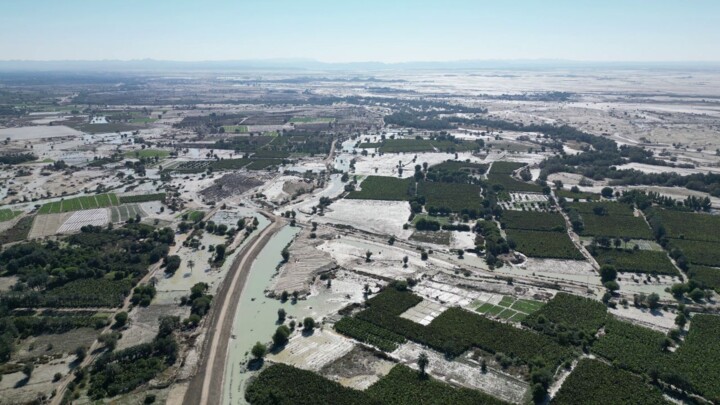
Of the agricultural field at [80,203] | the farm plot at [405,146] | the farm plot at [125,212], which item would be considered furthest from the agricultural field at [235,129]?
the farm plot at [125,212]

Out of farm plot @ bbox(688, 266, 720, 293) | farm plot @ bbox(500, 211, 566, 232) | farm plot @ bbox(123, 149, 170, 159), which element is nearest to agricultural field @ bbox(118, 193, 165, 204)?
farm plot @ bbox(123, 149, 170, 159)

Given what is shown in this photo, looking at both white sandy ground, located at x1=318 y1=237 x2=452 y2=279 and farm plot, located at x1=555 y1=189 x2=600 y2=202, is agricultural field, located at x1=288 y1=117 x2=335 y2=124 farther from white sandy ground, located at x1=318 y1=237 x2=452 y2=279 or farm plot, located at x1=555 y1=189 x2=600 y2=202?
white sandy ground, located at x1=318 y1=237 x2=452 y2=279

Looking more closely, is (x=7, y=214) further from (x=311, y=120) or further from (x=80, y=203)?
(x=311, y=120)

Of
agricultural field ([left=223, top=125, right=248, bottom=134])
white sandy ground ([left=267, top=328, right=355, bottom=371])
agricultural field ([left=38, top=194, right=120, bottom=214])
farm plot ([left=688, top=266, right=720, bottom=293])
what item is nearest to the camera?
white sandy ground ([left=267, top=328, right=355, bottom=371])

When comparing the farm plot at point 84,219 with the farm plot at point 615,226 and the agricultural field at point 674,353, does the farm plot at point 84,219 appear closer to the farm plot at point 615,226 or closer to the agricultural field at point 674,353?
the agricultural field at point 674,353

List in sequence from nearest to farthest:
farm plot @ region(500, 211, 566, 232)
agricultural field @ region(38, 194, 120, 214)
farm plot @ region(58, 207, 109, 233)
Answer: farm plot @ region(500, 211, 566, 232), farm plot @ region(58, 207, 109, 233), agricultural field @ region(38, 194, 120, 214)
